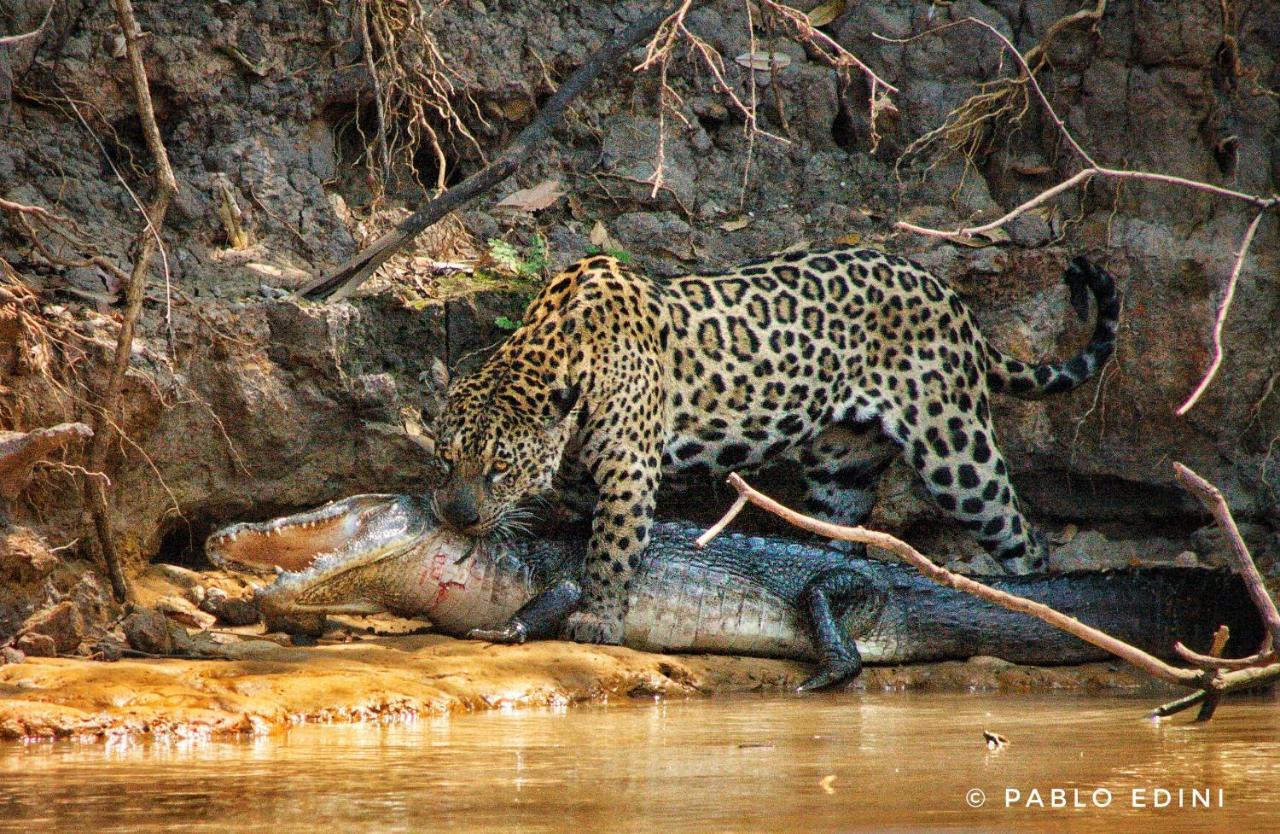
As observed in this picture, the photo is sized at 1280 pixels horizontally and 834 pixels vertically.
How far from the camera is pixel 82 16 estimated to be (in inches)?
359

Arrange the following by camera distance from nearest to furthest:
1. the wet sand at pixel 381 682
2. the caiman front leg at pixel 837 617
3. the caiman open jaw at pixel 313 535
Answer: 1. the wet sand at pixel 381 682
2. the caiman open jaw at pixel 313 535
3. the caiman front leg at pixel 837 617

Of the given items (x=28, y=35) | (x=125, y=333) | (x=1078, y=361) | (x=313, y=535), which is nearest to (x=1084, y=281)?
(x=1078, y=361)

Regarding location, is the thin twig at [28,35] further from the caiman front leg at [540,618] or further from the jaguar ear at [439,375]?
the caiman front leg at [540,618]

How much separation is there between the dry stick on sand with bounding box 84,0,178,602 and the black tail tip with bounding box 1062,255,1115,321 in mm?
4847

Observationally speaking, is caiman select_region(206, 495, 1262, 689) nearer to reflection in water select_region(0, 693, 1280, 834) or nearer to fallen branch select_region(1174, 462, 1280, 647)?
reflection in water select_region(0, 693, 1280, 834)

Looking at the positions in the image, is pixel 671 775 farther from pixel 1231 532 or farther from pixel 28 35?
pixel 28 35

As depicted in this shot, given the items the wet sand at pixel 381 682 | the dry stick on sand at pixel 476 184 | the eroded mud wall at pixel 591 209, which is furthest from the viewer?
the dry stick on sand at pixel 476 184

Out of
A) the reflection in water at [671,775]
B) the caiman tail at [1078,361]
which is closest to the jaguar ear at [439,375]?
the reflection in water at [671,775]

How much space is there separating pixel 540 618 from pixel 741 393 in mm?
1622

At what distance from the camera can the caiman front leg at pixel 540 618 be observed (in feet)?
24.8

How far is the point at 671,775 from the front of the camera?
16.1 feet

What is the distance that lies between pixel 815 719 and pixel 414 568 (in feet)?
7.58

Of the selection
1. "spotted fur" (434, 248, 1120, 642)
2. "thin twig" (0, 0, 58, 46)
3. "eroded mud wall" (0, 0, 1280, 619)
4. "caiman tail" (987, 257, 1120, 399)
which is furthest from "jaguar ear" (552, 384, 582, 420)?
"thin twig" (0, 0, 58, 46)

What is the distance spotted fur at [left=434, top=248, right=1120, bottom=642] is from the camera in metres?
7.88
